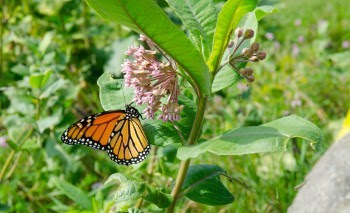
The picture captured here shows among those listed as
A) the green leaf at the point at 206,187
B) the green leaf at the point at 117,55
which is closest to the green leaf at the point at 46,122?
the green leaf at the point at 117,55

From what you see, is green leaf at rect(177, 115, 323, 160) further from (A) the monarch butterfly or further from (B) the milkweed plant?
(A) the monarch butterfly

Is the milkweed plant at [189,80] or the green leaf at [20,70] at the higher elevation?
the milkweed plant at [189,80]

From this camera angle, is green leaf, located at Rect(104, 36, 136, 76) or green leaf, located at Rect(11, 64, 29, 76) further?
green leaf, located at Rect(104, 36, 136, 76)

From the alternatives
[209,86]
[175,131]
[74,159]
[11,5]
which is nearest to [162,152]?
[74,159]

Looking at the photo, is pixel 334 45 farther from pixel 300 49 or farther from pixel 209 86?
pixel 209 86

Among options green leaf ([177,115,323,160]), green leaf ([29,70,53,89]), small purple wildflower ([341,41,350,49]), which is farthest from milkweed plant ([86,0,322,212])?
small purple wildflower ([341,41,350,49])

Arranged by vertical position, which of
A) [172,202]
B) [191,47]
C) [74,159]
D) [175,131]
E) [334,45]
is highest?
[191,47]

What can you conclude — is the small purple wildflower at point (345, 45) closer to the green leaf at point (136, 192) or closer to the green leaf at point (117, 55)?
the green leaf at point (117, 55)
